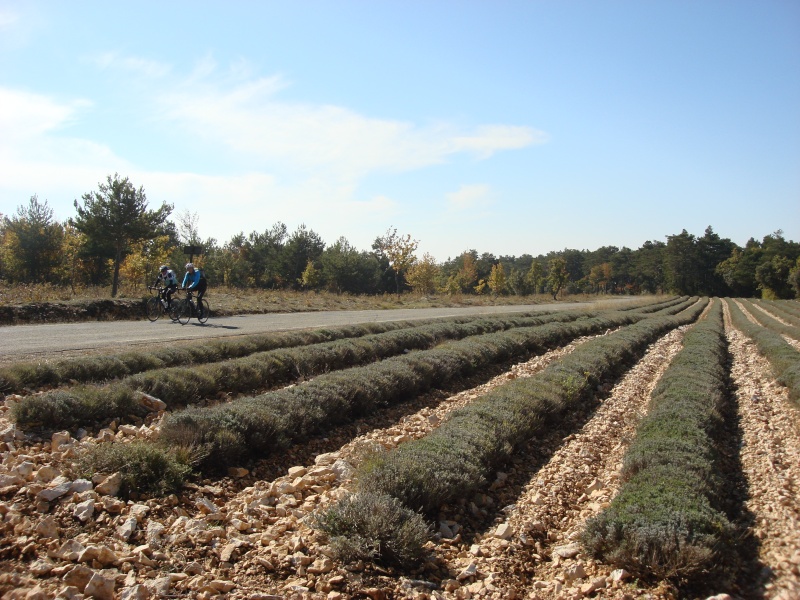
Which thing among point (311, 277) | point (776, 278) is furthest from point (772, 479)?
point (776, 278)

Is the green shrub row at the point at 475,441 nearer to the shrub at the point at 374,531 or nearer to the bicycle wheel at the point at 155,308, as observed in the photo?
the shrub at the point at 374,531

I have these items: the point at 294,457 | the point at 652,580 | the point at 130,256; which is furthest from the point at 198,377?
the point at 130,256

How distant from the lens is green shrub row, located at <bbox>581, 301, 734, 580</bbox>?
14.3ft

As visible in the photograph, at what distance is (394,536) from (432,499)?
3.64ft

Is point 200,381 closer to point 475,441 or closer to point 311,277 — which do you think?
point 475,441

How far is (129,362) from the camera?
9844mm

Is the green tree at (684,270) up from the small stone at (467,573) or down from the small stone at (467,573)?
up

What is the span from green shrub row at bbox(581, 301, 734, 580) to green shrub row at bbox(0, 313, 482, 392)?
8.01 m

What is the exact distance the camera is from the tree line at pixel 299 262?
34.2m

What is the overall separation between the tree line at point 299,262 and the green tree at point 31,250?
74mm

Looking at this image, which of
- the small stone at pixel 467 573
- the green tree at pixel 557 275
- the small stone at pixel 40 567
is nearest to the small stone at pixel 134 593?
the small stone at pixel 40 567

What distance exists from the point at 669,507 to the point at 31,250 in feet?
162

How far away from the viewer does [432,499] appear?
548 cm

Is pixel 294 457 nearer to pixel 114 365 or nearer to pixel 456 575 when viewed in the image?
pixel 456 575
